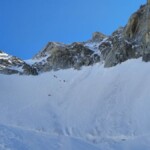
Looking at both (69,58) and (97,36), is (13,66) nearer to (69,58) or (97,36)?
(69,58)

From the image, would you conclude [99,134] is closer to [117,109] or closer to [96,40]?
[117,109]

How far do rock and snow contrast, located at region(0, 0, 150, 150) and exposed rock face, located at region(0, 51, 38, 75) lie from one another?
133mm

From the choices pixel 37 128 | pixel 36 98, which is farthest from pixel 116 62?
pixel 37 128

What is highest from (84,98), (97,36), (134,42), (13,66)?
(97,36)

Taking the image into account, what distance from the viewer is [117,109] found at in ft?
86.2

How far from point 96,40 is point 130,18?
16.0 meters

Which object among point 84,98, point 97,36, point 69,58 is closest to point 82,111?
point 84,98

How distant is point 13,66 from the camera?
1902 inches

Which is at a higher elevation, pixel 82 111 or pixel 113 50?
pixel 113 50

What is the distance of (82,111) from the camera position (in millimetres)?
28547

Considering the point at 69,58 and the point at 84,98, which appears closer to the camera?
the point at 84,98

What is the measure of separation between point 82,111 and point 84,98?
8.47ft

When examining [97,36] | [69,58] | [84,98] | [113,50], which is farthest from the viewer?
[97,36]

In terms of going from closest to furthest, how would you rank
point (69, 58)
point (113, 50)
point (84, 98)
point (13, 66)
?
point (84, 98), point (113, 50), point (69, 58), point (13, 66)
